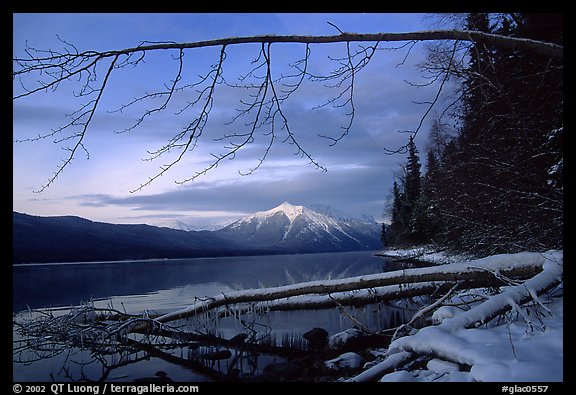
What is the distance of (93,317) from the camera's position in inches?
275

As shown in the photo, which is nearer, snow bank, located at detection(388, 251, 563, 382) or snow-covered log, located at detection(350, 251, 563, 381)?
snow bank, located at detection(388, 251, 563, 382)

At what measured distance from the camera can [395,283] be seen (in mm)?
6188

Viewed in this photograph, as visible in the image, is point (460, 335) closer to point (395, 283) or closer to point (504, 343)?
point (504, 343)

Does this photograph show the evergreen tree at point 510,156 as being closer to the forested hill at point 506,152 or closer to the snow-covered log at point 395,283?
the forested hill at point 506,152

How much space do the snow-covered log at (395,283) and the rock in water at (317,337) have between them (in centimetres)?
146

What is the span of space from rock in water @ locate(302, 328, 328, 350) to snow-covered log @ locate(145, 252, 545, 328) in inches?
57.6

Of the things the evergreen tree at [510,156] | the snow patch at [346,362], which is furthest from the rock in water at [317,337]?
the evergreen tree at [510,156]

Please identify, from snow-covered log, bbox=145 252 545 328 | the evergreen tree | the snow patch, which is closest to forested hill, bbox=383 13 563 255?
the evergreen tree

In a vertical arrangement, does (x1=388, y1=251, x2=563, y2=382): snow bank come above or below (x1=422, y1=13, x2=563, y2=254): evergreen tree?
below

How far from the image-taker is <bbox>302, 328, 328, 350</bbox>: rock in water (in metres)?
7.82

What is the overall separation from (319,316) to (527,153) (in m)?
6.08

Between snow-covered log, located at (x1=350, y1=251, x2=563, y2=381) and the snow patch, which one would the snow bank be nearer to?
snow-covered log, located at (x1=350, y1=251, x2=563, y2=381)

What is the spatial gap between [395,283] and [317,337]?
2832 mm

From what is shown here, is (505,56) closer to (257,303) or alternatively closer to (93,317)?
(257,303)
